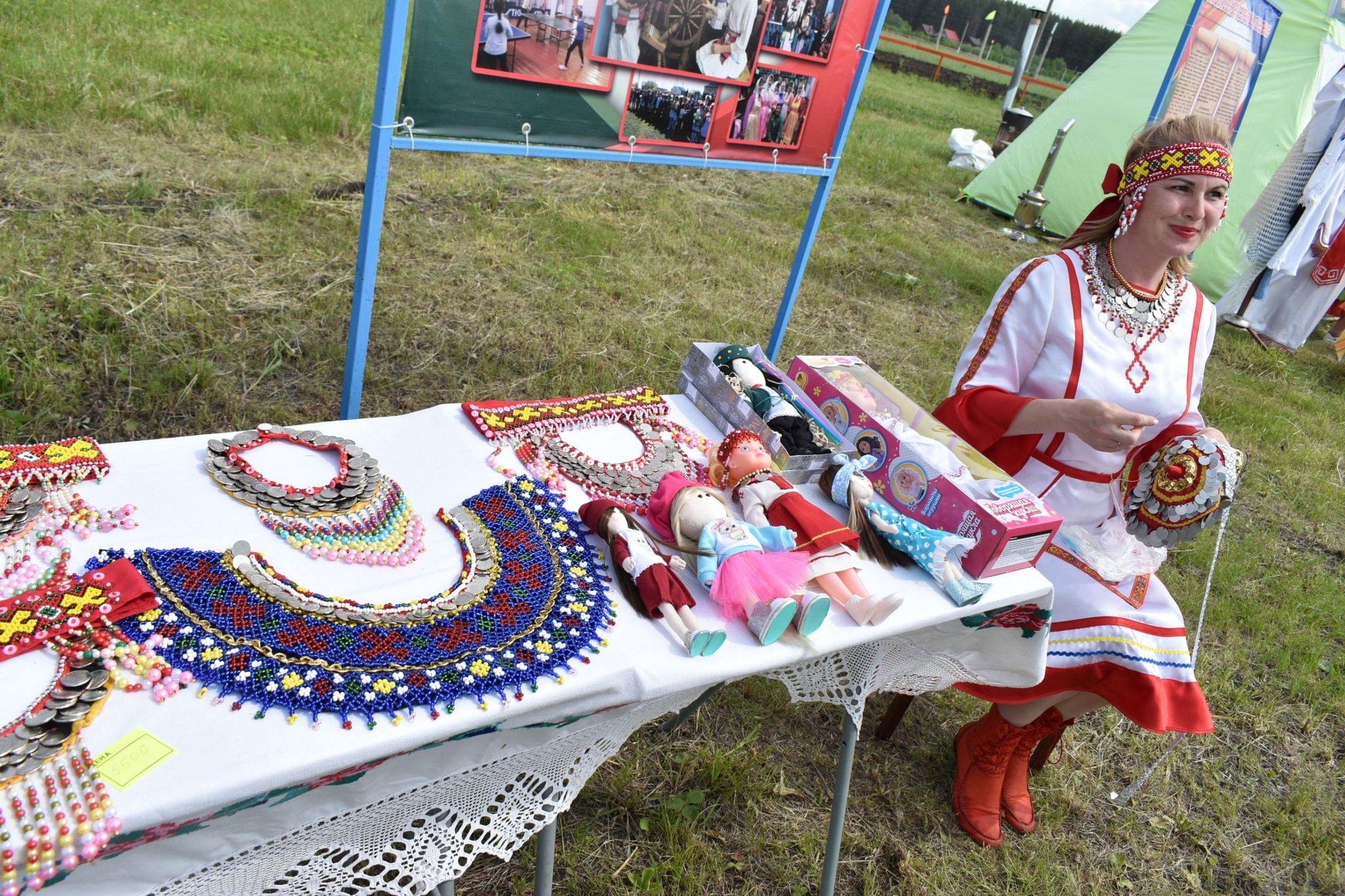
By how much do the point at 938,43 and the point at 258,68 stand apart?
22.2 meters

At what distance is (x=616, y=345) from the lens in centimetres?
408

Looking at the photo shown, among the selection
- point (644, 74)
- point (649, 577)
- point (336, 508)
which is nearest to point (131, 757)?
point (336, 508)

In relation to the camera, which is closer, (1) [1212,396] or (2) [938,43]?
(1) [1212,396]

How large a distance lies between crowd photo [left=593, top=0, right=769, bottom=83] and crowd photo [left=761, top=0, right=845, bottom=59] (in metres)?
0.05

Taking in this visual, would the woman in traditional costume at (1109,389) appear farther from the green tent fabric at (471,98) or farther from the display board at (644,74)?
the green tent fabric at (471,98)

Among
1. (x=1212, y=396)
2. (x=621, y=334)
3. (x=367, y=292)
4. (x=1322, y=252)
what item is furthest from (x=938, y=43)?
(x=367, y=292)

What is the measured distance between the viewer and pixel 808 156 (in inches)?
104

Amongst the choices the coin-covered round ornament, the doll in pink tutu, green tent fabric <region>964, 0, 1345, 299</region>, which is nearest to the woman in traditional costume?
the coin-covered round ornament

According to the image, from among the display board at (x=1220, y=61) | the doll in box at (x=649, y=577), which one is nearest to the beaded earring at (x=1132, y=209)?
the doll in box at (x=649, y=577)

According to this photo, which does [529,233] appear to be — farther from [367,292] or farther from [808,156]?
[367,292]

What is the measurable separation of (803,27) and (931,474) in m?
1.34

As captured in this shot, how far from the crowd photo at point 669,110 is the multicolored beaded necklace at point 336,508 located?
1166 millimetres

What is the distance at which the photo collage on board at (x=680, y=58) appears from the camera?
188 cm

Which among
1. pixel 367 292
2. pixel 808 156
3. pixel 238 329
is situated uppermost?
pixel 808 156
